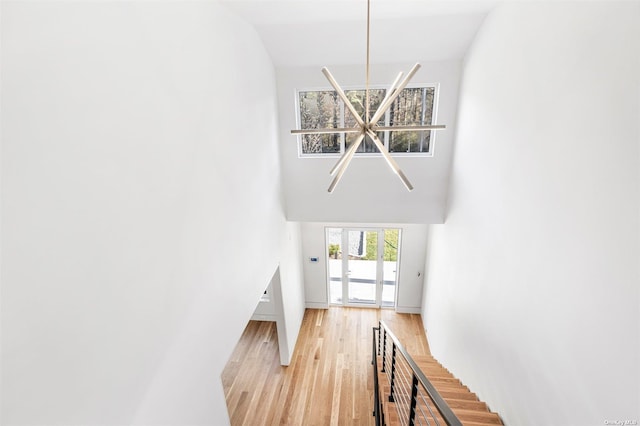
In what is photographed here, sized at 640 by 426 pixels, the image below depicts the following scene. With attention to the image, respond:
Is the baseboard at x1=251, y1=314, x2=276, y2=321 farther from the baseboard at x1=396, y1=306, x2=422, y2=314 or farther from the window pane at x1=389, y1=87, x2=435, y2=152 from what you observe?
the window pane at x1=389, y1=87, x2=435, y2=152

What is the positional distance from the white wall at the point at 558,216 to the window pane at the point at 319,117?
199cm

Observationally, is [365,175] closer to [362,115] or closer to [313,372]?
[362,115]

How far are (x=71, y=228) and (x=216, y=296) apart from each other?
145 cm

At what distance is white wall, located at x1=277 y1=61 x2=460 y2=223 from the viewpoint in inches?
167

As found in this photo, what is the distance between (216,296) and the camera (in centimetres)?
262

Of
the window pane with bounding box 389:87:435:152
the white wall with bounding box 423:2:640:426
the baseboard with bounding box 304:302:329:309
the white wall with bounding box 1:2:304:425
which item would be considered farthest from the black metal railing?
the window pane with bounding box 389:87:435:152

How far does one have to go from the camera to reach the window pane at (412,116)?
14.5ft

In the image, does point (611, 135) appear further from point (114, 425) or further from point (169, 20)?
point (114, 425)

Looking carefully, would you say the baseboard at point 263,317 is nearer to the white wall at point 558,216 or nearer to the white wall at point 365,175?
the white wall at point 365,175

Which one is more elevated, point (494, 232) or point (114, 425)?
point (494, 232)

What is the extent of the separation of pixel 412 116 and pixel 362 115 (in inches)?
28.6

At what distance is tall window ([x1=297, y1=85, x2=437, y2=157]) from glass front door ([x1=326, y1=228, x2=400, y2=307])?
2.32 m

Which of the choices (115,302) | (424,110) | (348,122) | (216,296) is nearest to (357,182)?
(348,122)

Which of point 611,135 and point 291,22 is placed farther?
point 291,22
